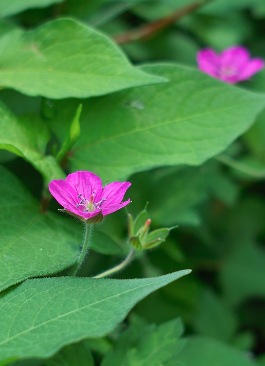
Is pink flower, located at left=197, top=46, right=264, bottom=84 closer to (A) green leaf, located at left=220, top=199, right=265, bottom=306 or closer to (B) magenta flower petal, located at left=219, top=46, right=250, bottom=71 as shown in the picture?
(B) magenta flower petal, located at left=219, top=46, right=250, bottom=71

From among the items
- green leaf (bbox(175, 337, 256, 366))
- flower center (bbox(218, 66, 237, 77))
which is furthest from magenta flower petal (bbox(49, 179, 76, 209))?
flower center (bbox(218, 66, 237, 77))

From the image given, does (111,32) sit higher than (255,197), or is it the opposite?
(111,32)

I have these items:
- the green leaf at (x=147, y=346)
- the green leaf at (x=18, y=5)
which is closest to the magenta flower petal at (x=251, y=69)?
Answer: the green leaf at (x=18, y=5)

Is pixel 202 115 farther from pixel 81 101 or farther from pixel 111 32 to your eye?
pixel 111 32

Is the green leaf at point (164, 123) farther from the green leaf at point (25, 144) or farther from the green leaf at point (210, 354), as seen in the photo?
the green leaf at point (210, 354)

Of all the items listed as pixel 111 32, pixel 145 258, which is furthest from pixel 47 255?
pixel 111 32

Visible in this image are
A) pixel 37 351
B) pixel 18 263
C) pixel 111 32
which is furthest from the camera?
pixel 111 32
